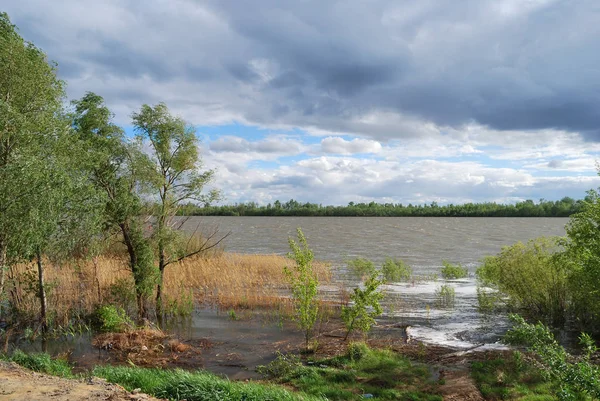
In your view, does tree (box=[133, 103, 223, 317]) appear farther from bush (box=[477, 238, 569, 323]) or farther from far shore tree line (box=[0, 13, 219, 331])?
bush (box=[477, 238, 569, 323])

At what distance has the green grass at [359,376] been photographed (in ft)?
32.3

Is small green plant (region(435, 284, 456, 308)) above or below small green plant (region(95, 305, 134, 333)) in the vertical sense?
below

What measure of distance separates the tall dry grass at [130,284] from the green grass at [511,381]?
1012cm

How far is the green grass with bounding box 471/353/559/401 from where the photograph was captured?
968 centimetres

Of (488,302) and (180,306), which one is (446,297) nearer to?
(488,302)

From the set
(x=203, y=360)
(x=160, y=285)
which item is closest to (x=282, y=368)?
(x=203, y=360)

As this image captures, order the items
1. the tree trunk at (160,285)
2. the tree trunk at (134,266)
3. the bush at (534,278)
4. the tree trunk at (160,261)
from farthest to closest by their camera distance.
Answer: the tree trunk at (160,285)
the tree trunk at (160,261)
the bush at (534,278)
the tree trunk at (134,266)

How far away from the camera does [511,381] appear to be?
1050cm

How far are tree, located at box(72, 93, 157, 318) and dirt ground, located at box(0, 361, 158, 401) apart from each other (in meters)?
7.26

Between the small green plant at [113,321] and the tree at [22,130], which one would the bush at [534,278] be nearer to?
the small green plant at [113,321]

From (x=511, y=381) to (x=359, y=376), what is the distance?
10.7 feet

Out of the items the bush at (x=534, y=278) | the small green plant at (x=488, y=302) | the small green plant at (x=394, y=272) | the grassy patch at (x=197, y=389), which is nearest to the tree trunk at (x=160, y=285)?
the grassy patch at (x=197, y=389)

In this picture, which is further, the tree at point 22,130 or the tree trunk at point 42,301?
the tree trunk at point 42,301

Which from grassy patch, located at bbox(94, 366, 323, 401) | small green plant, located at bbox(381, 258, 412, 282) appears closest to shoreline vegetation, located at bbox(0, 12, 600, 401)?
grassy patch, located at bbox(94, 366, 323, 401)
